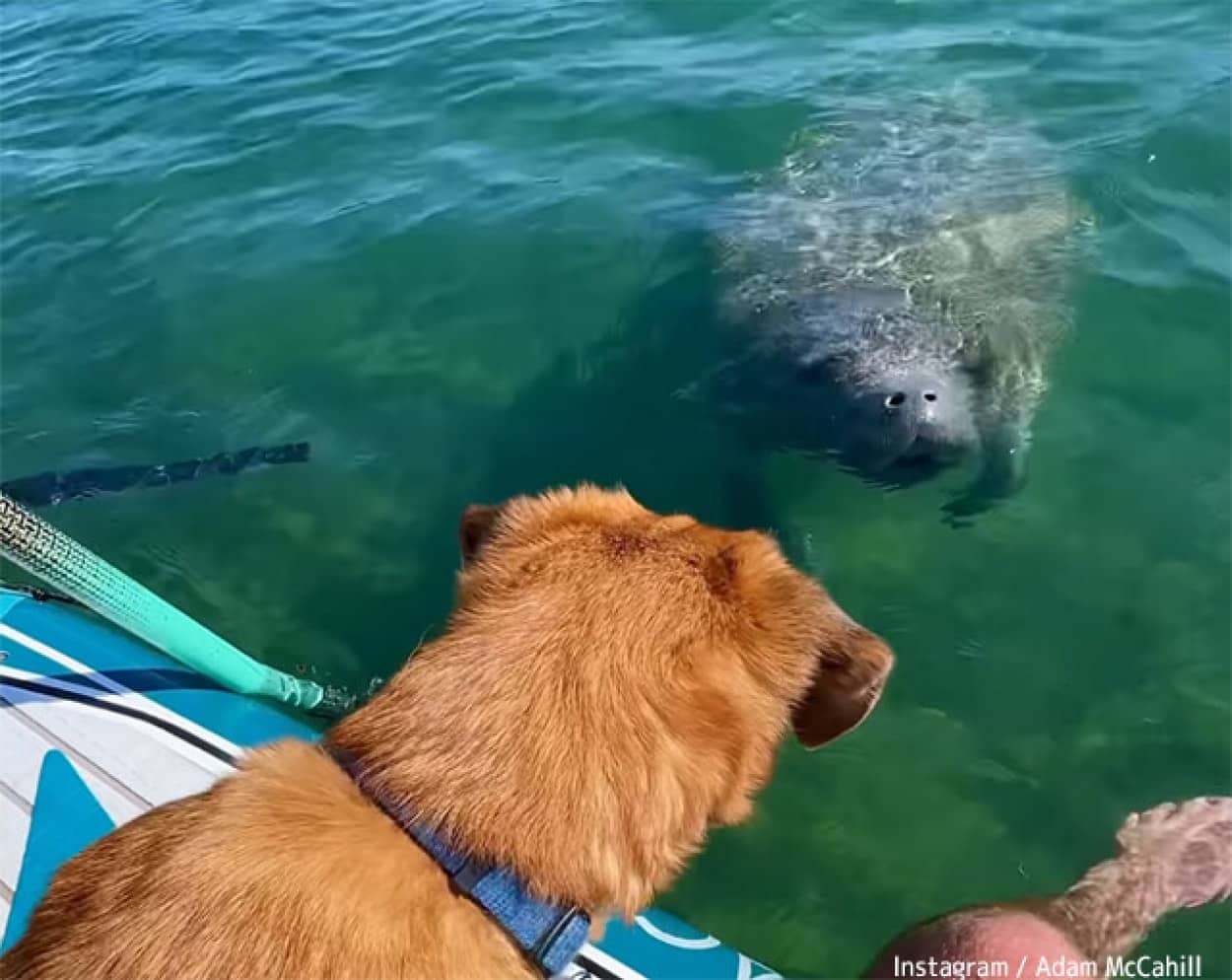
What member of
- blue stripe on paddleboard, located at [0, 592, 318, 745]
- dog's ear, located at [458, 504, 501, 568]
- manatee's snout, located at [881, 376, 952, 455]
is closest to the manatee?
manatee's snout, located at [881, 376, 952, 455]

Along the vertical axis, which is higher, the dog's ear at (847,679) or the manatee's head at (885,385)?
the dog's ear at (847,679)

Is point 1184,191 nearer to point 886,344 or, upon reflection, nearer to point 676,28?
point 886,344

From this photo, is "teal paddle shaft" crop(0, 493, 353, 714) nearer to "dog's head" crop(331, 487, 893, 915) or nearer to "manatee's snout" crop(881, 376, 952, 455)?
"dog's head" crop(331, 487, 893, 915)

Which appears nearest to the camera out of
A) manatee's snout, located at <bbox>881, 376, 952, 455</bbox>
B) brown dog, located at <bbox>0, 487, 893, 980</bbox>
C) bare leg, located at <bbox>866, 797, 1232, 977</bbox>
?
brown dog, located at <bbox>0, 487, 893, 980</bbox>

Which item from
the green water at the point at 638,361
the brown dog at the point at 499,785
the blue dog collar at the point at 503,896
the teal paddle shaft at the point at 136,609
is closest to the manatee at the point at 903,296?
the green water at the point at 638,361

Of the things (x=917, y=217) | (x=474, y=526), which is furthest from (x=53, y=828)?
(x=917, y=217)

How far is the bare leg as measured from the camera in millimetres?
3965

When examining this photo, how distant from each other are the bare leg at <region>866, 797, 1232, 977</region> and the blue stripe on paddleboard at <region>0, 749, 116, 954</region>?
9.77 ft

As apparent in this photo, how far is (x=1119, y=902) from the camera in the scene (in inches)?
171

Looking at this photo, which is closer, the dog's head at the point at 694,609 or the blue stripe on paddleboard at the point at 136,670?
the dog's head at the point at 694,609

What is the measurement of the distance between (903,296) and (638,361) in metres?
1.61

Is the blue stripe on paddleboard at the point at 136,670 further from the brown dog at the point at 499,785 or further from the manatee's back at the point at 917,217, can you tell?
the manatee's back at the point at 917,217

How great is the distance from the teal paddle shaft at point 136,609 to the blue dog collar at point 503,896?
2.21 meters

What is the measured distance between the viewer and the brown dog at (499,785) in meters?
2.30
